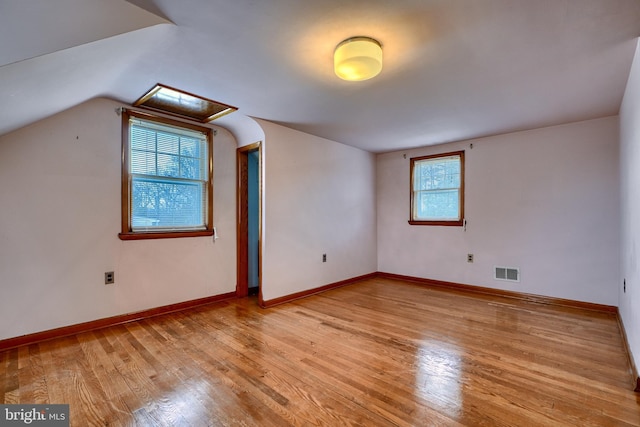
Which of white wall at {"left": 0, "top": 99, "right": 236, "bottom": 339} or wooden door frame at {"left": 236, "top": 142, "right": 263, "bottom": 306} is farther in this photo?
wooden door frame at {"left": 236, "top": 142, "right": 263, "bottom": 306}

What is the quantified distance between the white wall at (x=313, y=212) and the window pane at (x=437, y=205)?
874 mm

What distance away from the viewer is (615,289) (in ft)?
10.9

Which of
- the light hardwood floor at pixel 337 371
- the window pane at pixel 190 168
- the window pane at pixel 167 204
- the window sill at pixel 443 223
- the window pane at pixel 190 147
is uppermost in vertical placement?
the window pane at pixel 190 147

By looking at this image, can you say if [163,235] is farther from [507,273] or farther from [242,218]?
[507,273]

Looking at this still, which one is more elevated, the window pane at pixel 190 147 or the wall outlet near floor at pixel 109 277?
the window pane at pixel 190 147

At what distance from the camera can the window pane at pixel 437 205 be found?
180 inches

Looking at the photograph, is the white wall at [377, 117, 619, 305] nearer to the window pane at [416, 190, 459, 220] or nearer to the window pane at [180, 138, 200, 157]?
the window pane at [416, 190, 459, 220]

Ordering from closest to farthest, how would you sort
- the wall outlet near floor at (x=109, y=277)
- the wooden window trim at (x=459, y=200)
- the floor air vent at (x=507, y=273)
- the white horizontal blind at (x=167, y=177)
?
the wall outlet near floor at (x=109, y=277) < the white horizontal blind at (x=167, y=177) < the floor air vent at (x=507, y=273) < the wooden window trim at (x=459, y=200)

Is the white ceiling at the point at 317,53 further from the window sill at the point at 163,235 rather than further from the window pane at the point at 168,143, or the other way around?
the window sill at the point at 163,235

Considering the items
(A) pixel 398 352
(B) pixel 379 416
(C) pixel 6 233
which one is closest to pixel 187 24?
(C) pixel 6 233

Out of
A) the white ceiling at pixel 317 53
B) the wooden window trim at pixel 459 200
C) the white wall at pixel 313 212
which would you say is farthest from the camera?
the wooden window trim at pixel 459 200

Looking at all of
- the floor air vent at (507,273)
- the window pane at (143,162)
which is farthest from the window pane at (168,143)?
the floor air vent at (507,273)

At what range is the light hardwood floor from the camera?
164 centimetres

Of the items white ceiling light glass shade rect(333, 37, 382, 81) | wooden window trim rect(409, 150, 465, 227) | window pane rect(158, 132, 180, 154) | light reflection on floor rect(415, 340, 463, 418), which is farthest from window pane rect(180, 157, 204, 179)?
wooden window trim rect(409, 150, 465, 227)
